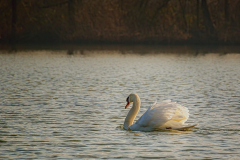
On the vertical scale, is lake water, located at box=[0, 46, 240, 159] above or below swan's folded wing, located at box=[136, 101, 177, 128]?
below

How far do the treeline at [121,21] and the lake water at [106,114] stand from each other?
39.4 metres

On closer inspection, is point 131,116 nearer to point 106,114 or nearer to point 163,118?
point 163,118

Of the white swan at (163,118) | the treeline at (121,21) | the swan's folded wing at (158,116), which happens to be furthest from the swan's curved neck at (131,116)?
the treeline at (121,21)

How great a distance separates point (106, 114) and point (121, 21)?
5718 centimetres

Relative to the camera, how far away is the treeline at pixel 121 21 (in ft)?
231

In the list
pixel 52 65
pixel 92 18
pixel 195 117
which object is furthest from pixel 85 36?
pixel 195 117

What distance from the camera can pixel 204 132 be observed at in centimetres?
1280

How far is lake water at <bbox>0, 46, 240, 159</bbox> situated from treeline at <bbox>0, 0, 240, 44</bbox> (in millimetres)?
39448

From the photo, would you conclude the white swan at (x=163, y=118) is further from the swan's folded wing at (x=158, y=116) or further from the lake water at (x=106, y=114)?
the lake water at (x=106, y=114)

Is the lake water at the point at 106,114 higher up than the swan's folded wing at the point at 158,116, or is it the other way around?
the swan's folded wing at the point at 158,116

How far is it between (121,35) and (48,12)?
10.7 metres

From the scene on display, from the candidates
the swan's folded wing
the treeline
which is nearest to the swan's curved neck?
the swan's folded wing

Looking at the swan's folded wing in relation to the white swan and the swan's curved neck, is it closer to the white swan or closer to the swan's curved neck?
the white swan

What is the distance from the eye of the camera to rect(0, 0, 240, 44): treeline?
70438 mm
